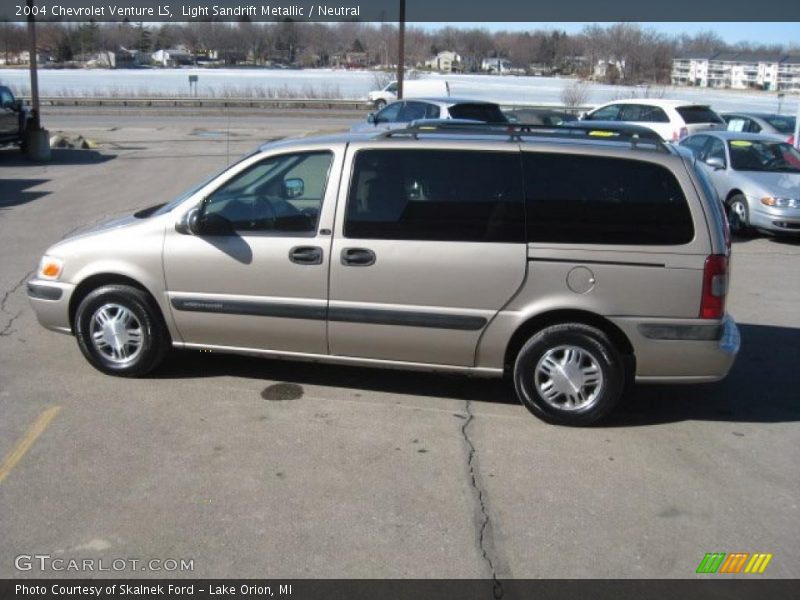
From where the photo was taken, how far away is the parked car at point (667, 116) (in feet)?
62.1

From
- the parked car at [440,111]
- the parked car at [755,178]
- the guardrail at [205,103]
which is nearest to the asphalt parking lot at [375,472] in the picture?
the parked car at [755,178]

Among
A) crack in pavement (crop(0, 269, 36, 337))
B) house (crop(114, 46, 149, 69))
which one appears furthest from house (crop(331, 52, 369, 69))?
crack in pavement (crop(0, 269, 36, 337))

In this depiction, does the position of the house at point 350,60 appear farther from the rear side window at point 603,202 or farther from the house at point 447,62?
the rear side window at point 603,202

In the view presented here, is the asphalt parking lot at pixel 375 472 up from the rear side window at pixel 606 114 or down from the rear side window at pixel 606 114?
down

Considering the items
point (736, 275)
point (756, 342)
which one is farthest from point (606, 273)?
point (736, 275)

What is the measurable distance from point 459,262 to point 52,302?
2.94m

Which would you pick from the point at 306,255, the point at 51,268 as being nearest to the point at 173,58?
the point at 51,268

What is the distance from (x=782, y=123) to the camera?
21.6m

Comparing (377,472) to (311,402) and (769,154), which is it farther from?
(769,154)

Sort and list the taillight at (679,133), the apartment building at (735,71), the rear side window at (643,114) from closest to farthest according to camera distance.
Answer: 1. the taillight at (679,133)
2. the rear side window at (643,114)
3. the apartment building at (735,71)

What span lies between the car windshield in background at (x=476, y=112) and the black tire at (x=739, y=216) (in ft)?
18.9

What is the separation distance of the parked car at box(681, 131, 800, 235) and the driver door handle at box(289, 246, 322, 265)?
8.14 metres

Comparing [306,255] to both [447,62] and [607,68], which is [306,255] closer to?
[607,68]
